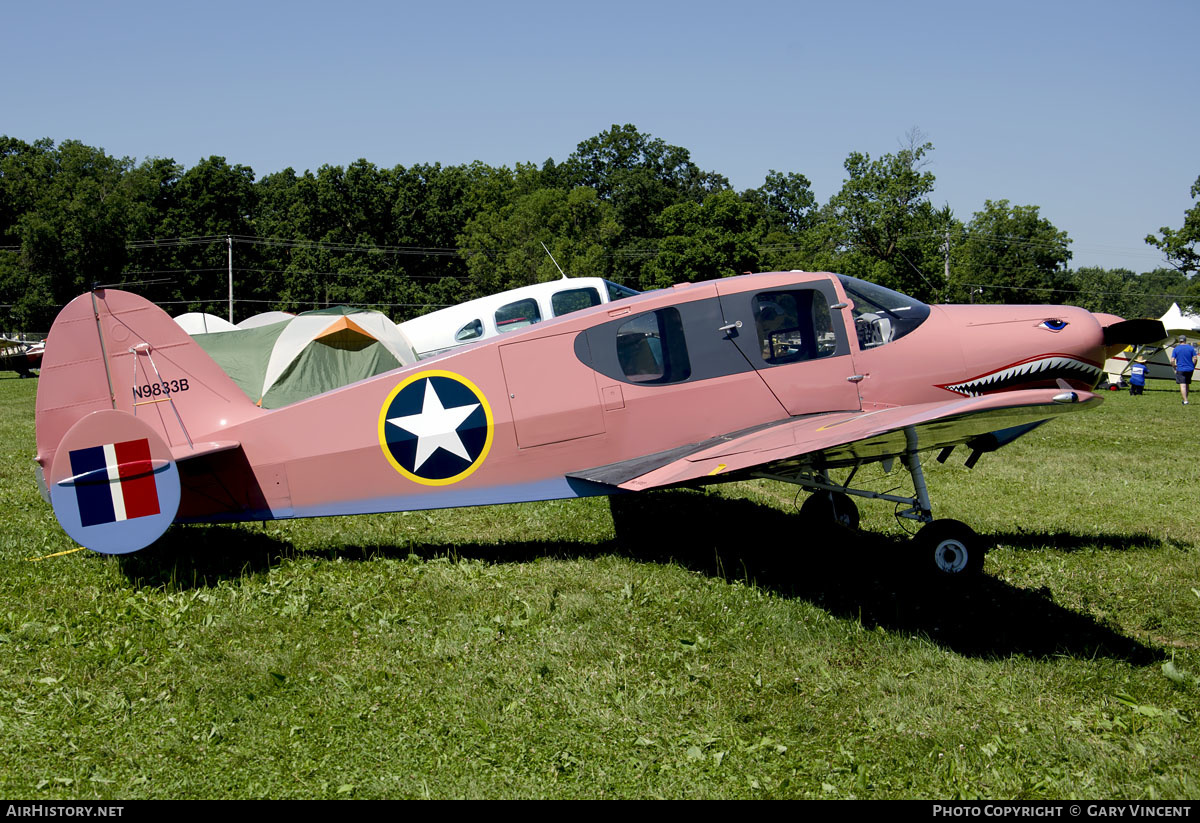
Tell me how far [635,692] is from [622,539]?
3.10 metres

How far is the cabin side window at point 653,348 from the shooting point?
680 cm

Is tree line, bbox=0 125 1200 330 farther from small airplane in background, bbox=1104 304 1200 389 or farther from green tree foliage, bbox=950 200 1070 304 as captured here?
small airplane in background, bbox=1104 304 1200 389


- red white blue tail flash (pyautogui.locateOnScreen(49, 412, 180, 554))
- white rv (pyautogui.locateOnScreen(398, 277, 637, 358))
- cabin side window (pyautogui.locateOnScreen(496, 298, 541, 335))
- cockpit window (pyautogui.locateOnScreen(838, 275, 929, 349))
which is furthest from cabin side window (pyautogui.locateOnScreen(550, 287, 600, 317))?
red white blue tail flash (pyautogui.locateOnScreen(49, 412, 180, 554))

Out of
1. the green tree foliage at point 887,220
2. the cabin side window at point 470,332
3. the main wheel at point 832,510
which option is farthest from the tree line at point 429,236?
the main wheel at point 832,510

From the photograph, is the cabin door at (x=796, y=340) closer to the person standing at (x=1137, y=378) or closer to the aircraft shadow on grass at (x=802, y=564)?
the aircraft shadow on grass at (x=802, y=564)

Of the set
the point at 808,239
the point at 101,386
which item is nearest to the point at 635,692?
the point at 101,386

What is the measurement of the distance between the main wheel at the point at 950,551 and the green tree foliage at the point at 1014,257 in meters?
78.0

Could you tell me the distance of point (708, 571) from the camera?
677 cm

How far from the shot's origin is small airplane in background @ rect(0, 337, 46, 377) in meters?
42.0

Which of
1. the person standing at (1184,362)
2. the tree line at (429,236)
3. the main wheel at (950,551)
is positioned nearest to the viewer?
the main wheel at (950,551)

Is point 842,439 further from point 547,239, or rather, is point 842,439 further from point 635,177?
point 635,177

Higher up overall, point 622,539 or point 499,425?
point 499,425

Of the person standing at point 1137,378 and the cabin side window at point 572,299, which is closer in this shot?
the cabin side window at point 572,299
